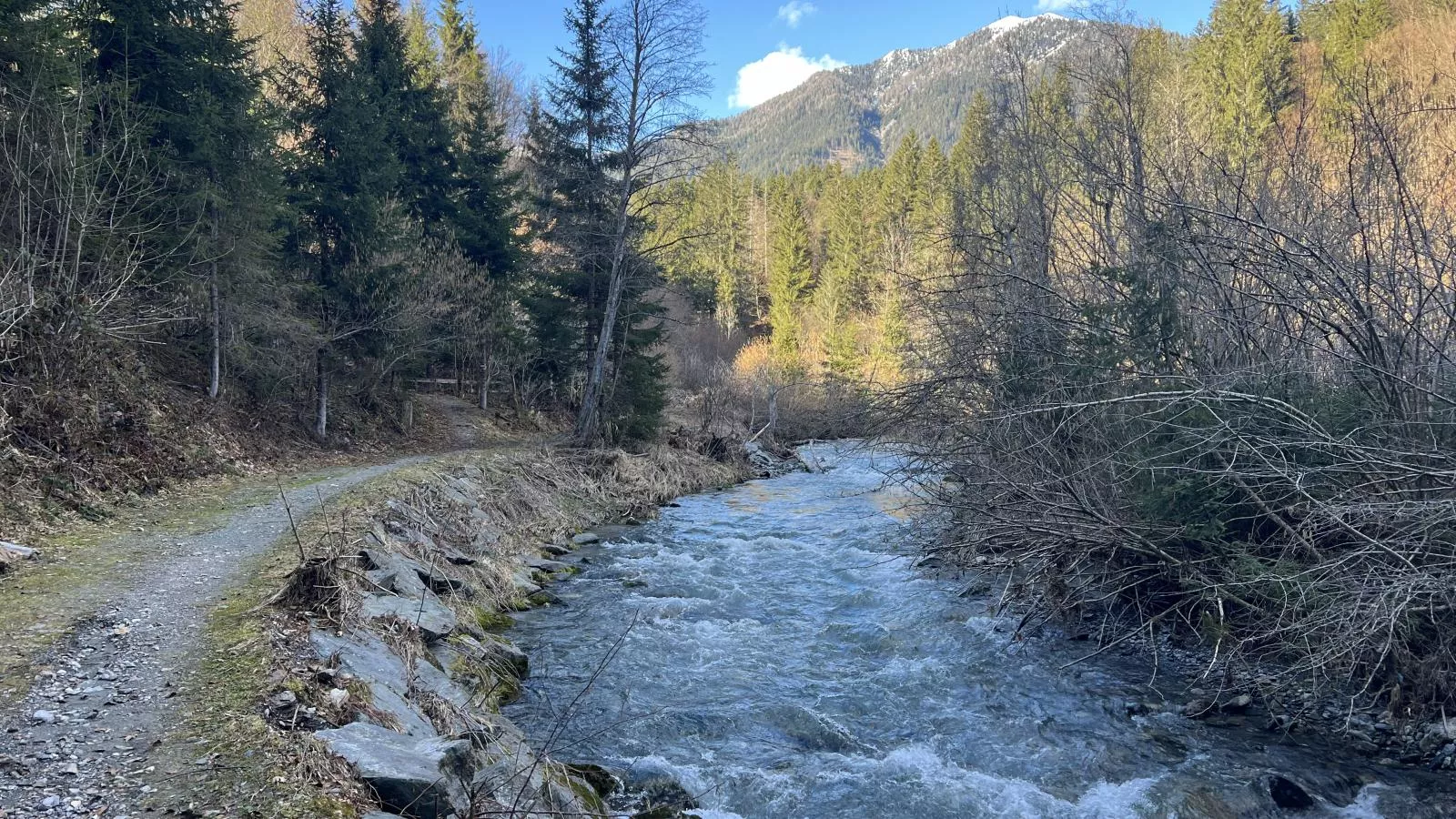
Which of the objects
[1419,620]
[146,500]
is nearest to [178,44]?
[146,500]

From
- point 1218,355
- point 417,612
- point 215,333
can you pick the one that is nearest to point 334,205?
point 215,333

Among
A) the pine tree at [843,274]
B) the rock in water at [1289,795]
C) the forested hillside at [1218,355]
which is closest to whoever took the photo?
the rock in water at [1289,795]

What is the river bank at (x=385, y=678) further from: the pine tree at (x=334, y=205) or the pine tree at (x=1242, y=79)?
the pine tree at (x=1242, y=79)

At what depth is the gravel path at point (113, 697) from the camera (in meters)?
3.71

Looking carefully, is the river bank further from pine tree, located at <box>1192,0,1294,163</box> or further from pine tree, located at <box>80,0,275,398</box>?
pine tree, located at <box>1192,0,1294,163</box>

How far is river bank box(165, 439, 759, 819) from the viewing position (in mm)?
4078

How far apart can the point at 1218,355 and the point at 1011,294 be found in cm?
246

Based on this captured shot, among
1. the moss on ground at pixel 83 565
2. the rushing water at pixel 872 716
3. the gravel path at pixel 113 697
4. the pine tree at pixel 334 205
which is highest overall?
the pine tree at pixel 334 205

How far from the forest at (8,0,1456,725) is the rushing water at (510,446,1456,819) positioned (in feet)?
2.71

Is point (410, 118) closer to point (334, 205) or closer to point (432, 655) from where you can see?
point (334, 205)

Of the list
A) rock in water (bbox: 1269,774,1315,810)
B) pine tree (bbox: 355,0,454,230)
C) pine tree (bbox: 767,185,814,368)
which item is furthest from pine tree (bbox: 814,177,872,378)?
rock in water (bbox: 1269,774,1315,810)

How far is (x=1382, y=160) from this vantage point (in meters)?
7.32

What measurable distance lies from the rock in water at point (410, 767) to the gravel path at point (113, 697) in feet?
3.00

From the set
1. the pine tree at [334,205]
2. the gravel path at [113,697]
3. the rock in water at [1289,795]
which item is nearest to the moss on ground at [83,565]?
the gravel path at [113,697]
